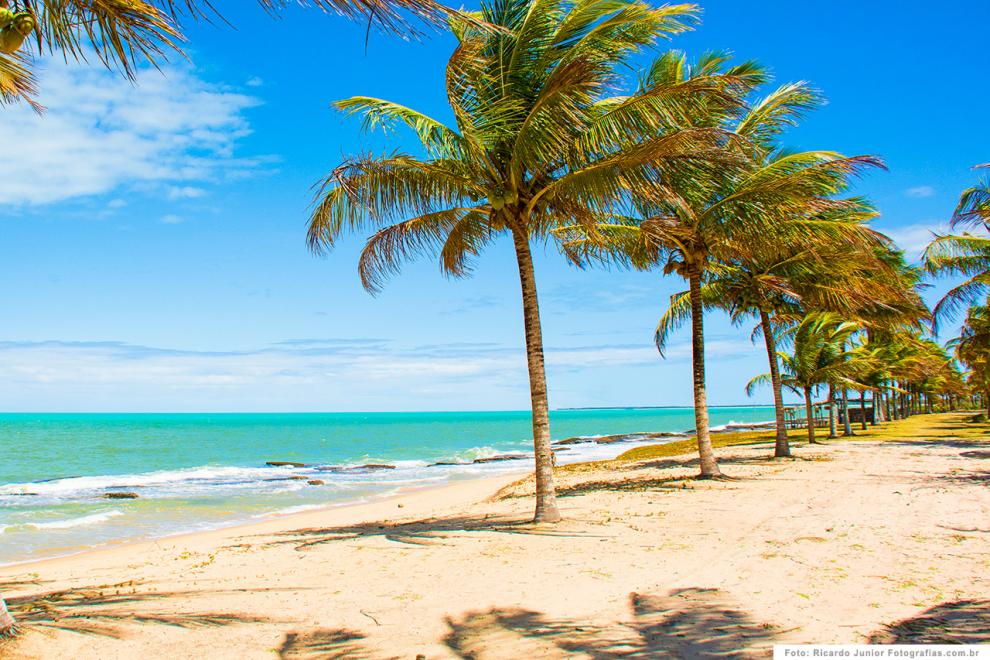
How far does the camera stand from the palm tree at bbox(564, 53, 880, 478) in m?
10.5

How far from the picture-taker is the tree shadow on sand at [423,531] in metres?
8.87

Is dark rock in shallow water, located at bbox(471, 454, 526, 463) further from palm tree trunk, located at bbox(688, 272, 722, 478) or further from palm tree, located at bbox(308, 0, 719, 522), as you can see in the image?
palm tree, located at bbox(308, 0, 719, 522)

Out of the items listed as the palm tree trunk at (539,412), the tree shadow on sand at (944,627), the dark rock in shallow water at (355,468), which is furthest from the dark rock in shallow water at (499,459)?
the tree shadow on sand at (944,627)

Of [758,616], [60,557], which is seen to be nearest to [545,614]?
[758,616]

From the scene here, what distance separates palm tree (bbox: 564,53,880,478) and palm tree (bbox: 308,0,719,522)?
2.28 ft

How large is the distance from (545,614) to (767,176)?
1025 cm

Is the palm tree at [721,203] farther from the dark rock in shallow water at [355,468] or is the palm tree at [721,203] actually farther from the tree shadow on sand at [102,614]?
the dark rock in shallow water at [355,468]

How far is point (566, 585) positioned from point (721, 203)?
8425mm

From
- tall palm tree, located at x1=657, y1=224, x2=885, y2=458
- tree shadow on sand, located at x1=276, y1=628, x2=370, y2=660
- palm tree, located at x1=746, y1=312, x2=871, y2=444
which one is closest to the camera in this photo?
tree shadow on sand, located at x1=276, y1=628, x2=370, y2=660

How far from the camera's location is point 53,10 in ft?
15.2

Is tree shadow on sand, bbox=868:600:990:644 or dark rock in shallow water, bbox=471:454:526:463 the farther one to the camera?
dark rock in shallow water, bbox=471:454:526:463

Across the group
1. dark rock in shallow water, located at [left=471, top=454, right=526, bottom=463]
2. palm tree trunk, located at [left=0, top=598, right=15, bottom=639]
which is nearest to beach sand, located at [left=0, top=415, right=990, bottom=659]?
palm tree trunk, located at [left=0, top=598, right=15, bottom=639]

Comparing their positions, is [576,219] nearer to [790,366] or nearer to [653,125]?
[653,125]

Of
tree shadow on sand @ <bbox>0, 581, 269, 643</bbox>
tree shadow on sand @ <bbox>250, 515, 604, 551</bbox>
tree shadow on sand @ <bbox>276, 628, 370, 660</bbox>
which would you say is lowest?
tree shadow on sand @ <bbox>250, 515, 604, 551</bbox>
